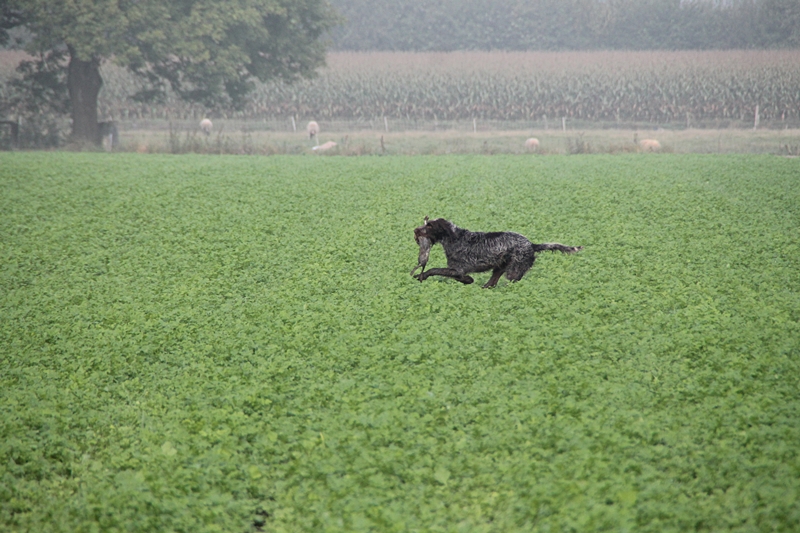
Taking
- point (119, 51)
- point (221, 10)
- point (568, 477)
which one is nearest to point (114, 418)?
point (568, 477)

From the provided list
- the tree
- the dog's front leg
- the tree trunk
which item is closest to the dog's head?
the dog's front leg

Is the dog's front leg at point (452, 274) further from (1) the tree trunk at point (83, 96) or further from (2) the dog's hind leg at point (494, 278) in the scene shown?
(1) the tree trunk at point (83, 96)

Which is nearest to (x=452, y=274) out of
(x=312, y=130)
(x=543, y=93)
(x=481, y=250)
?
(x=481, y=250)

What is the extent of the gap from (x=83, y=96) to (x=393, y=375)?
25.8m

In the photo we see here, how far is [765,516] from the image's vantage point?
427 cm

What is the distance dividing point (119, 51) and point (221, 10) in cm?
462

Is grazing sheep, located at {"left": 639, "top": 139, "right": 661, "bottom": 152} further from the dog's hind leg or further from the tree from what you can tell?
the dog's hind leg

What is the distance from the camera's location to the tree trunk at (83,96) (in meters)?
27.0

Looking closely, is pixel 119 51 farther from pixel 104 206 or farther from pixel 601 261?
pixel 601 261

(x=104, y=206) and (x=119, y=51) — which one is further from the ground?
(x=119, y=51)

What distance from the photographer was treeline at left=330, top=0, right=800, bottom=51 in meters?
47.9

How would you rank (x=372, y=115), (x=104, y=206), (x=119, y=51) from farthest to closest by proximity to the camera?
(x=372, y=115)
(x=119, y=51)
(x=104, y=206)

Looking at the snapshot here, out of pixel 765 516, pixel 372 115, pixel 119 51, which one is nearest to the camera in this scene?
pixel 765 516

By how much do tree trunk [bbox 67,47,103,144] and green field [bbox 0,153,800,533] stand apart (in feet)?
54.2
